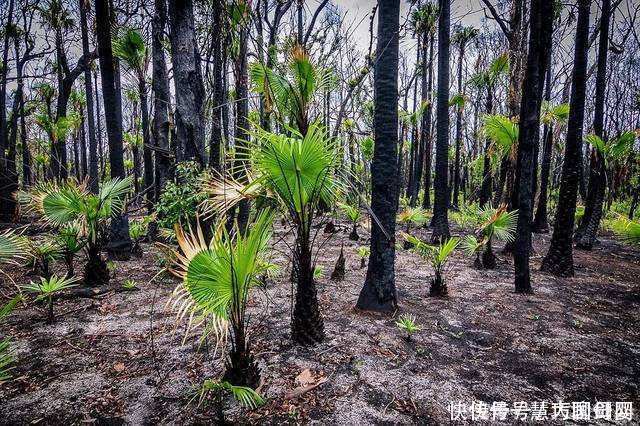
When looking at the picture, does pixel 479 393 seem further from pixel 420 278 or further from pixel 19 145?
pixel 19 145

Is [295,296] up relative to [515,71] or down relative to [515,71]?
down

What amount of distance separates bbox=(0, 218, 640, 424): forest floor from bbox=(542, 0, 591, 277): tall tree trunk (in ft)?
4.60

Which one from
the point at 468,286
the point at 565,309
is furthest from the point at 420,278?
the point at 565,309

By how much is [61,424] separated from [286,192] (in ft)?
8.71

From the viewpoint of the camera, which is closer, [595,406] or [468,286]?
[595,406]

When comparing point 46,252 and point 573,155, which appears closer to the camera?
point 46,252

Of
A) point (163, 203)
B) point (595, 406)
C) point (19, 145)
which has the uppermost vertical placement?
point (19, 145)

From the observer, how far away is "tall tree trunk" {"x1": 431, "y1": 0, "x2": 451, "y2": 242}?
9445 millimetres

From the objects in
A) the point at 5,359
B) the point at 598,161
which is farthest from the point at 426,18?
the point at 5,359

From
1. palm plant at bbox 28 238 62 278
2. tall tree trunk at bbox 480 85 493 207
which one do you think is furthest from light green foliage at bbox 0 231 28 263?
tall tree trunk at bbox 480 85 493 207

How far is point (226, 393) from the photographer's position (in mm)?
2902

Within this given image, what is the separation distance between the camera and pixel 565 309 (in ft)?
16.6

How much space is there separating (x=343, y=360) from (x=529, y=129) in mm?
5033

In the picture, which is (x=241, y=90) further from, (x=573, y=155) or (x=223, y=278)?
(x=573, y=155)
